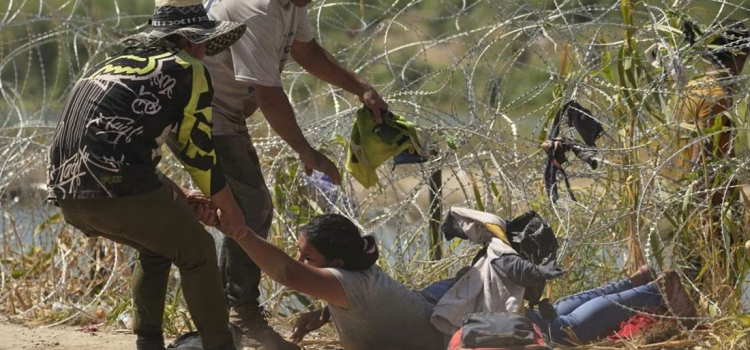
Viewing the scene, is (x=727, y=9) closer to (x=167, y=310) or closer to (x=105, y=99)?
(x=167, y=310)

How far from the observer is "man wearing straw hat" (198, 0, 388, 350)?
4.67 meters

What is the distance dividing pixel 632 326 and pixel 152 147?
2110 mm

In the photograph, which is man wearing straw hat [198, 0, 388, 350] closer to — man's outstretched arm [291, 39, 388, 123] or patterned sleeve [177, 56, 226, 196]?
man's outstretched arm [291, 39, 388, 123]

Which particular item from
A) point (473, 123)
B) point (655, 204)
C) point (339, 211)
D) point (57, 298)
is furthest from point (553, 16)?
point (57, 298)

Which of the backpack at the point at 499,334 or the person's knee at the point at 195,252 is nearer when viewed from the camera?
the backpack at the point at 499,334

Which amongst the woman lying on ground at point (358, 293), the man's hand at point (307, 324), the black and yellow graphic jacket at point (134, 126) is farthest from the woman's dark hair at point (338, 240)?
the black and yellow graphic jacket at point (134, 126)

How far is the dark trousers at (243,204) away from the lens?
4848 millimetres

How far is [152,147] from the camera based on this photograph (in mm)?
4195

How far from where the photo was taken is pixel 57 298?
6.42 meters

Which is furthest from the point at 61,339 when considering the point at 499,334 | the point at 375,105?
the point at 499,334

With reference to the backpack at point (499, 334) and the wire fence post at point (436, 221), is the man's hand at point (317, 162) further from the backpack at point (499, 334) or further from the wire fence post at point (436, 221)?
the wire fence post at point (436, 221)

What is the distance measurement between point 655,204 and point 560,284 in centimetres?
72

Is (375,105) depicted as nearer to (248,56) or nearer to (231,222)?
(248,56)

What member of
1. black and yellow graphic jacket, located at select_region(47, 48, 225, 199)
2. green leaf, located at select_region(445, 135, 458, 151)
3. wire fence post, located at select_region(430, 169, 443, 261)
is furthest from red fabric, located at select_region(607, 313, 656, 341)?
black and yellow graphic jacket, located at select_region(47, 48, 225, 199)
